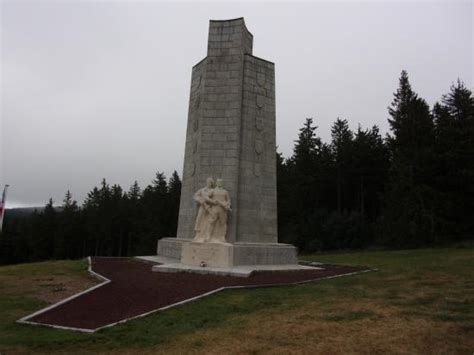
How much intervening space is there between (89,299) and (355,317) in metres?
5.45

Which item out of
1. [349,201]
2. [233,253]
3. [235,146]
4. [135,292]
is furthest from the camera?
[349,201]

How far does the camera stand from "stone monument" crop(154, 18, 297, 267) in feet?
52.2

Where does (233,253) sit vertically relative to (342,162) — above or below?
below

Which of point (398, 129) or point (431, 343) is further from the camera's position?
point (398, 129)

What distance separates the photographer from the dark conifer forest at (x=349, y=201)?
3103 centimetres

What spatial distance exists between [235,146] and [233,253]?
14.4ft

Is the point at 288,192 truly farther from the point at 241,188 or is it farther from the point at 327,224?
the point at 241,188

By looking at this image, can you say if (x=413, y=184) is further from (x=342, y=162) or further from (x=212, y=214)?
(x=212, y=214)

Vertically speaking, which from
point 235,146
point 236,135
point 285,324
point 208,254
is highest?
point 236,135

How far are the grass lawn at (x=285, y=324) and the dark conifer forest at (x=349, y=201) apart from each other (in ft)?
72.5

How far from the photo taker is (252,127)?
1691cm

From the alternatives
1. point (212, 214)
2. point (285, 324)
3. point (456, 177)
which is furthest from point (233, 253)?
point (456, 177)

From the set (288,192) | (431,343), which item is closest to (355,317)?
(431,343)

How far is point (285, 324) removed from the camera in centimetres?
683
